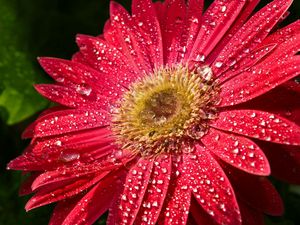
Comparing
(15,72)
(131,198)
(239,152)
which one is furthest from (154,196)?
(15,72)

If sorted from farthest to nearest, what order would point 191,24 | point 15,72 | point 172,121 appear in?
point 15,72
point 172,121
point 191,24

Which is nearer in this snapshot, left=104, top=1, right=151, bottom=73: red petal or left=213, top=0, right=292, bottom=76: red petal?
left=213, top=0, right=292, bottom=76: red petal

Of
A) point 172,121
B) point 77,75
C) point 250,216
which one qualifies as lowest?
point 250,216

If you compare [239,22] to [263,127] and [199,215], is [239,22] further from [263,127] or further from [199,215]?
[199,215]

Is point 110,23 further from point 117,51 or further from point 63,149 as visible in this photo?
point 63,149

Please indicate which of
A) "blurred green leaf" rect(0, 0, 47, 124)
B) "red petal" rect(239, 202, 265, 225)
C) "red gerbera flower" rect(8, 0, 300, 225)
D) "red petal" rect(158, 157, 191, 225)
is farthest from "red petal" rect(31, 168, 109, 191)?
"blurred green leaf" rect(0, 0, 47, 124)

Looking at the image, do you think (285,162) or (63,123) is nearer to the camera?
(285,162)

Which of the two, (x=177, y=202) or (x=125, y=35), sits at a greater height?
(x=125, y=35)

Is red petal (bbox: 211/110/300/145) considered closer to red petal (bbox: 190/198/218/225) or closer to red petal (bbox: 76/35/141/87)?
red petal (bbox: 190/198/218/225)
